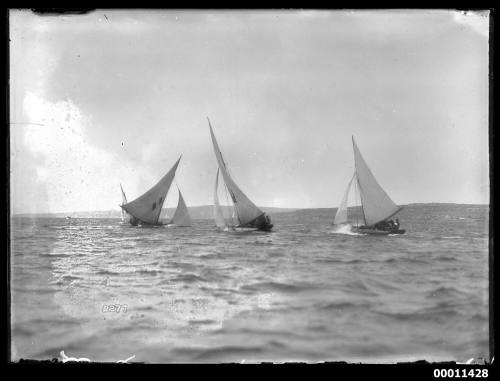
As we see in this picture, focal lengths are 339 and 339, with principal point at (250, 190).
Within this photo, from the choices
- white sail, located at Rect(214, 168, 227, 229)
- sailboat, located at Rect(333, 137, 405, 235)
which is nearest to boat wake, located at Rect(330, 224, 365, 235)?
sailboat, located at Rect(333, 137, 405, 235)

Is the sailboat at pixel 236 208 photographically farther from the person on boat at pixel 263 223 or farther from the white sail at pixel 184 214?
the white sail at pixel 184 214

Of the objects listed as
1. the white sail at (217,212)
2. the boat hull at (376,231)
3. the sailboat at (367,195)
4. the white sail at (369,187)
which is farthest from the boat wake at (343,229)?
the white sail at (217,212)

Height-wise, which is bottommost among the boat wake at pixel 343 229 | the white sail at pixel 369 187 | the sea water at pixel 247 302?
the sea water at pixel 247 302

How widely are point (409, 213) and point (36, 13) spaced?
239 inches

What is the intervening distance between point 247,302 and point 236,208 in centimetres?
312

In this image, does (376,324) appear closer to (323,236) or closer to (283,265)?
(283,265)

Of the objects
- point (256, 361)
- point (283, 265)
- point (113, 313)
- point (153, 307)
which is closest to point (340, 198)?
point (283, 265)

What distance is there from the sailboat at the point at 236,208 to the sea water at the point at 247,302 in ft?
3.57

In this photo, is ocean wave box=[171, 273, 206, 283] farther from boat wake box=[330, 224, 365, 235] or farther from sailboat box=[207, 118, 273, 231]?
boat wake box=[330, 224, 365, 235]

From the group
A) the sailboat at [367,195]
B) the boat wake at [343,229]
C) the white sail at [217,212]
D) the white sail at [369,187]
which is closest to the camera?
the white sail at [369,187]

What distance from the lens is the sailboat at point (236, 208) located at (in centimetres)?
499

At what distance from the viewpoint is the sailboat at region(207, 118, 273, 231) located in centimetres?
499

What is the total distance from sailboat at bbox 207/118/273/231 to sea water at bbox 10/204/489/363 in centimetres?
109

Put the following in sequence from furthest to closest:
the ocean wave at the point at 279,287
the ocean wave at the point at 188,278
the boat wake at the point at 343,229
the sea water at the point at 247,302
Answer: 1. the boat wake at the point at 343,229
2. the ocean wave at the point at 188,278
3. the ocean wave at the point at 279,287
4. the sea water at the point at 247,302
